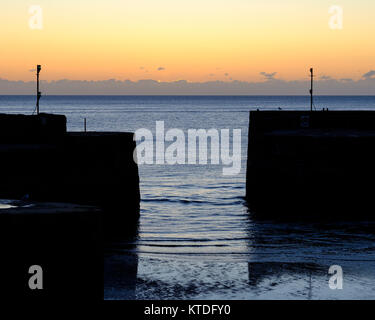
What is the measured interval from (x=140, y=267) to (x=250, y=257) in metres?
3.19

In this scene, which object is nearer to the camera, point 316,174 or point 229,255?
point 229,255

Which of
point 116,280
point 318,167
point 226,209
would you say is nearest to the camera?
point 116,280

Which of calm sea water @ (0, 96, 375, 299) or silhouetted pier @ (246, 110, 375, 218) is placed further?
silhouetted pier @ (246, 110, 375, 218)

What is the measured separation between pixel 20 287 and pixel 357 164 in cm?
1773

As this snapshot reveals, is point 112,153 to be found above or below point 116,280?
above

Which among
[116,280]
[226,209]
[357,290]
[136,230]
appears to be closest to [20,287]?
[116,280]

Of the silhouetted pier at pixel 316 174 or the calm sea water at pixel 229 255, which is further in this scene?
the silhouetted pier at pixel 316 174

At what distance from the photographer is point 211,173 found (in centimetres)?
4300

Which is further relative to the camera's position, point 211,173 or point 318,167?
point 211,173

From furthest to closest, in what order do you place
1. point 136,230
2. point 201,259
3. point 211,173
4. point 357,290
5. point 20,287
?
point 211,173, point 136,230, point 201,259, point 357,290, point 20,287

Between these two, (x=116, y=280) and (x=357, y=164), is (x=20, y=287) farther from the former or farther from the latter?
(x=357, y=164)
